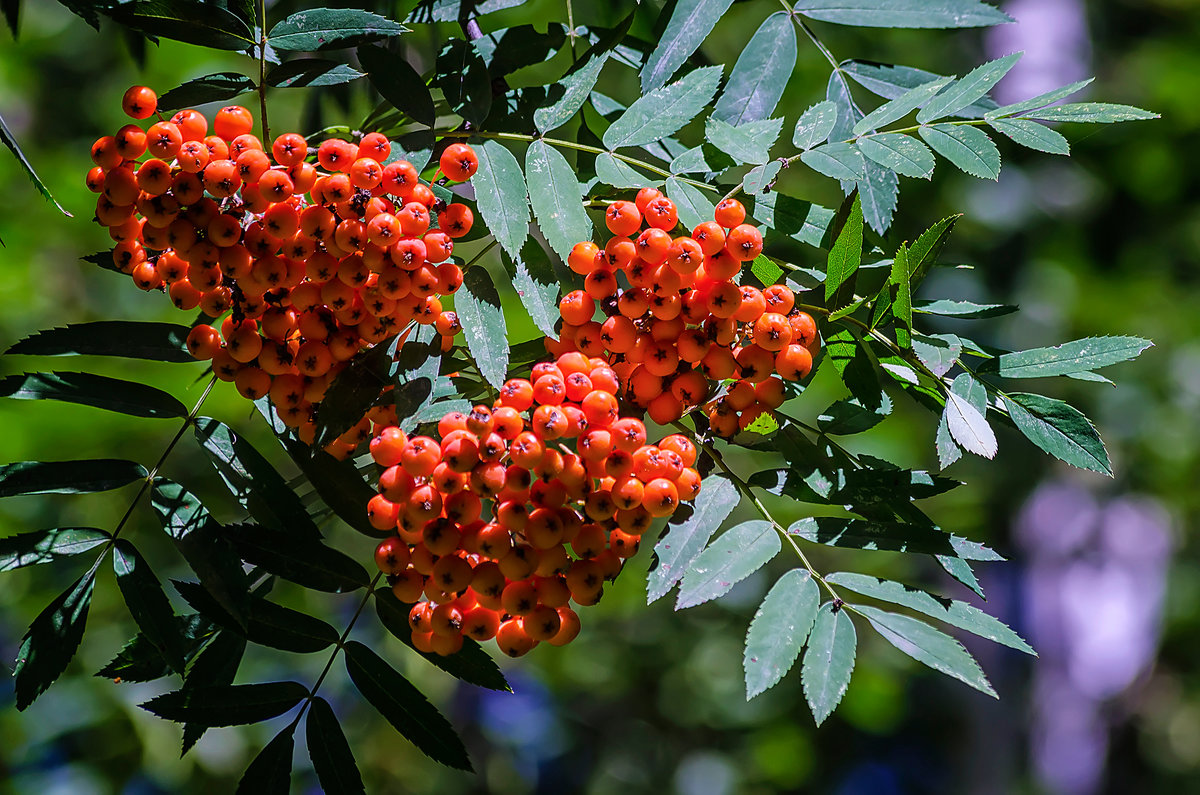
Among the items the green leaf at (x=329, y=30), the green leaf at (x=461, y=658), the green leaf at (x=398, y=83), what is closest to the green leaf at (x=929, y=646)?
the green leaf at (x=461, y=658)

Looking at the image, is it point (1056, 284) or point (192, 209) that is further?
point (1056, 284)

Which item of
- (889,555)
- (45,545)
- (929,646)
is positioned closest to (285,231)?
(45,545)

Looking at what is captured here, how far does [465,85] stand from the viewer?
145 centimetres

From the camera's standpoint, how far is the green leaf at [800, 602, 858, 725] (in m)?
1.31

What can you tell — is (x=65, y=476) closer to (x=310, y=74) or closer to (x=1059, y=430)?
(x=310, y=74)

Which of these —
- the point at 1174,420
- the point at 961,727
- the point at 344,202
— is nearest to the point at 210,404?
the point at 344,202

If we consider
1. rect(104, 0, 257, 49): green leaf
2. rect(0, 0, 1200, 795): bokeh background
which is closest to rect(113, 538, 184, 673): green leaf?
rect(104, 0, 257, 49): green leaf

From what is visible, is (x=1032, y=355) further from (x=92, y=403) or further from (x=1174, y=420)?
(x=1174, y=420)

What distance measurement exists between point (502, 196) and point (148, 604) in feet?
2.49

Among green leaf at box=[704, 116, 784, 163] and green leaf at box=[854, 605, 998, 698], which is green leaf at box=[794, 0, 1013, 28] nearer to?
green leaf at box=[704, 116, 784, 163]

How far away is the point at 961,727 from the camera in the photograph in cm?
613

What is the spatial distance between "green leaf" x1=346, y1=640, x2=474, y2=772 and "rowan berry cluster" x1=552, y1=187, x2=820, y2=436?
1.86ft

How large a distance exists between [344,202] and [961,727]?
6.06 m

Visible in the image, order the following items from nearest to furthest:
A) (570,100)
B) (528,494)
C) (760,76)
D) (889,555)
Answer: (528,494) → (570,100) → (760,76) → (889,555)
